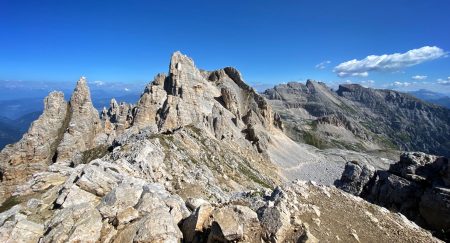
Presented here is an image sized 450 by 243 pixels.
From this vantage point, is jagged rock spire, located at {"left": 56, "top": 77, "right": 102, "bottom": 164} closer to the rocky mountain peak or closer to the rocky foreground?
the rocky mountain peak

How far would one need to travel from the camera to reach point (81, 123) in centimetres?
7712

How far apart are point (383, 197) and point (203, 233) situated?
46.1 meters

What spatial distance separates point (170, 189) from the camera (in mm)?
41156

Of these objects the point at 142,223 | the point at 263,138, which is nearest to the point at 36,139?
the point at 142,223

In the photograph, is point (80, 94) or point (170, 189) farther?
point (80, 94)

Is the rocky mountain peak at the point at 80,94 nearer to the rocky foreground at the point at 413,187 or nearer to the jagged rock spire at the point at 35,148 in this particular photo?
the jagged rock spire at the point at 35,148

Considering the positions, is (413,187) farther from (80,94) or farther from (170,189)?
(80,94)

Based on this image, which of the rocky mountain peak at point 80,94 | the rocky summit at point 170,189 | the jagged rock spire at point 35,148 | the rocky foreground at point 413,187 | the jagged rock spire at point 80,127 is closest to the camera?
the rocky summit at point 170,189

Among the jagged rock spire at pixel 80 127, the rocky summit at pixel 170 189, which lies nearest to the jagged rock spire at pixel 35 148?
the rocky summit at pixel 170 189

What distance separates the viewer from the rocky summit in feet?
61.7

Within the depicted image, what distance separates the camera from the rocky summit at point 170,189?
741 inches

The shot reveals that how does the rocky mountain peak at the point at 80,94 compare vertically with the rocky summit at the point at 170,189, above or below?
above

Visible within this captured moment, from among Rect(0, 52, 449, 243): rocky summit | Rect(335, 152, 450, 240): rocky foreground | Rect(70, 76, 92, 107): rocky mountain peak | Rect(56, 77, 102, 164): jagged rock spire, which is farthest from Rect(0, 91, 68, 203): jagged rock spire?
Rect(335, 152, 450, 240): rocky foreground

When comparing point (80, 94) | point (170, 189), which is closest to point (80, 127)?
point (80, 94)
